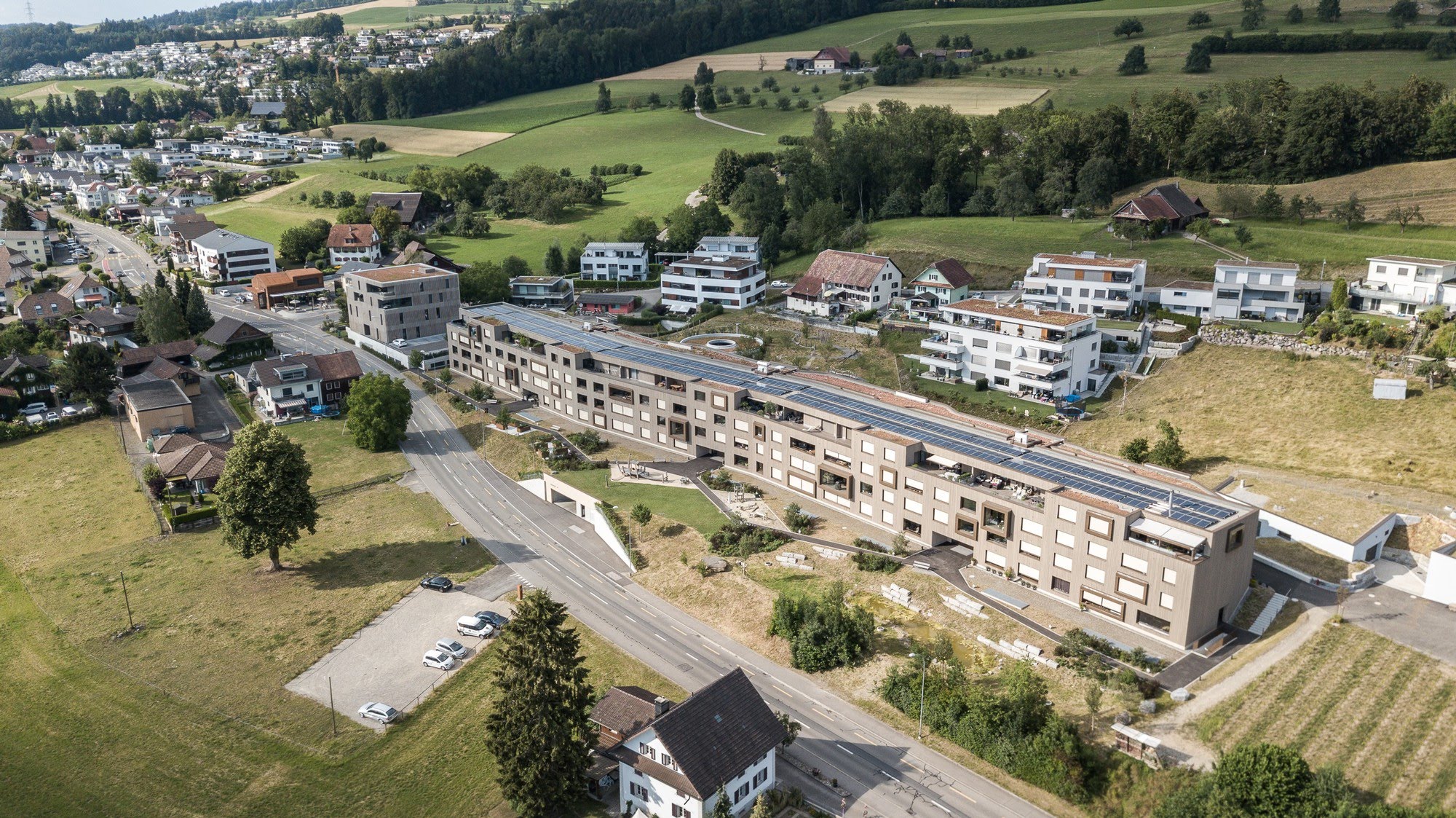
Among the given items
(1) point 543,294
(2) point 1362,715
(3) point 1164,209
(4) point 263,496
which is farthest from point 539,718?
(3) point 1164,209

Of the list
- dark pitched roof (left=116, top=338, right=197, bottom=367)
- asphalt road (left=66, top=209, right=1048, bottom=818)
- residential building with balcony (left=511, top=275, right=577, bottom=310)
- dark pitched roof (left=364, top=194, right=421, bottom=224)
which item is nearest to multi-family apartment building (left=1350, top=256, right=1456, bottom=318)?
asphalt road (left=66, top=209, right=1048, bottom=818)

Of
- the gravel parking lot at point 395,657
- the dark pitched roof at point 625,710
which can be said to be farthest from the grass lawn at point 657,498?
the dark pitched roof at point 625,710

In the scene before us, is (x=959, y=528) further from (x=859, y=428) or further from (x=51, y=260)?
(x=51, y=260)

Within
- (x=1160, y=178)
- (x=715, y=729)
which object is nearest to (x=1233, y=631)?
(x=715, y=729)

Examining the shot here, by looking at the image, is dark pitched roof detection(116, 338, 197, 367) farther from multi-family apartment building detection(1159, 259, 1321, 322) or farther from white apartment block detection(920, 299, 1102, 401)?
multi-family apartment building detection(1159, 259, 1321, 322)

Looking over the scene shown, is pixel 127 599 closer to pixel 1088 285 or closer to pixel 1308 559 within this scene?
pixel 1308 559

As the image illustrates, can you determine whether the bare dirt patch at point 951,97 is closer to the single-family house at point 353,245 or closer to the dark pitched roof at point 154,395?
the single-family house at point 353,245
